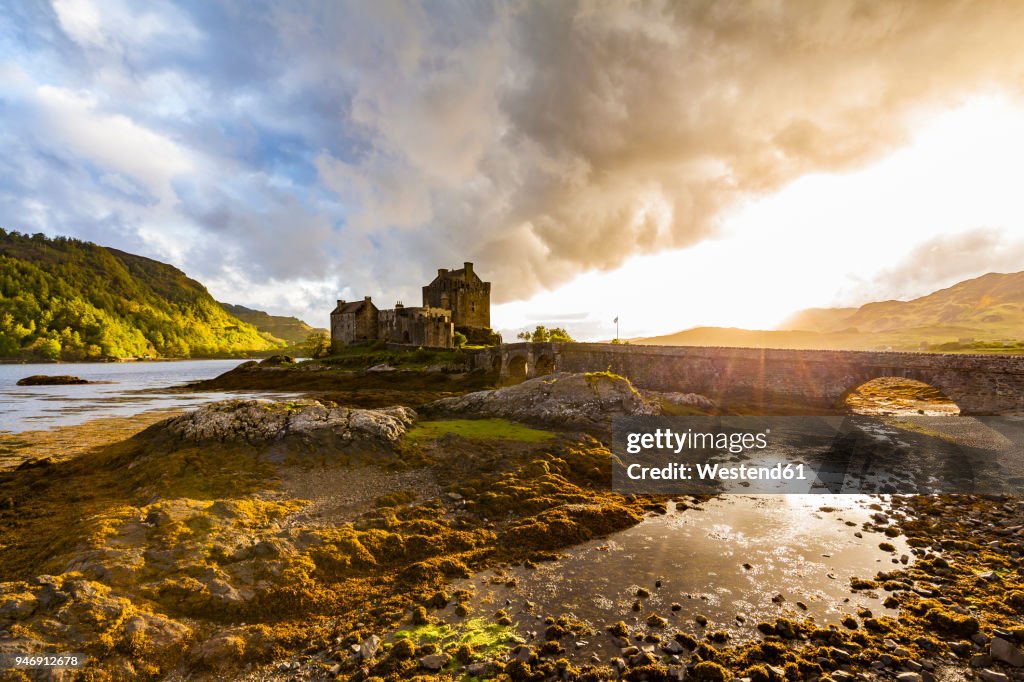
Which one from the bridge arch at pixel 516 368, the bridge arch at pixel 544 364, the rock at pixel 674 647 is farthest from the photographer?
the bridge arch at pixel 516 368

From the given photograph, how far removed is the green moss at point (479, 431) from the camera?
20.3 m

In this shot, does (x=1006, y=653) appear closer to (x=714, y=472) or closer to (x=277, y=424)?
(x=714, y=472)

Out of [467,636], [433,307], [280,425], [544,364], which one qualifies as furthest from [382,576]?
[433,307]

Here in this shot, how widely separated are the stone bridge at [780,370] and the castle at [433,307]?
101 ft

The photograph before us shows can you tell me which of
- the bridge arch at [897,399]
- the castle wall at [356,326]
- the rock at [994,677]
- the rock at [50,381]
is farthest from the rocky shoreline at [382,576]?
the rock at [50,381]

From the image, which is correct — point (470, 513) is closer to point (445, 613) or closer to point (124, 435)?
point (445, 613)

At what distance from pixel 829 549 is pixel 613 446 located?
10708mm

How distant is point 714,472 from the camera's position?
712 inches

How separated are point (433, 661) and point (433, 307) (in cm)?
7315

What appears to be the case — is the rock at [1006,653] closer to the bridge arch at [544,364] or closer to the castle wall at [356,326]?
the bridge arch at [544,364]

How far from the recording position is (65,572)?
820 centimetres

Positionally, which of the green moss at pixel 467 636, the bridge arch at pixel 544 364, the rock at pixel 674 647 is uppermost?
the bridge arch at pixel 544 364

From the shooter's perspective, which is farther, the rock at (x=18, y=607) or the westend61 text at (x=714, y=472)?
the westend61 text at (x=714, y=472)

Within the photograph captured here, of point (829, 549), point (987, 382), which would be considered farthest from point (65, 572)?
point (987, 382)
